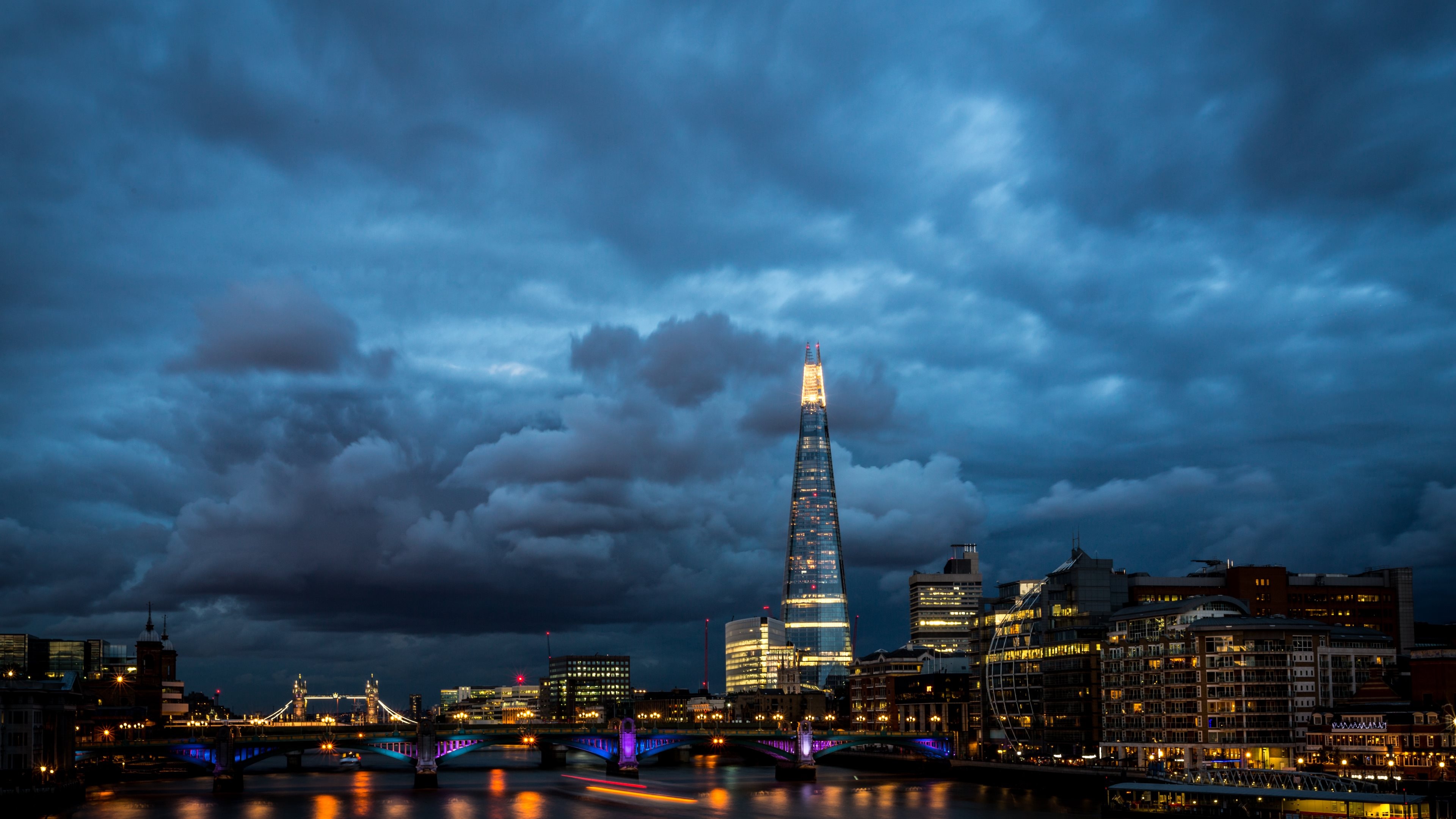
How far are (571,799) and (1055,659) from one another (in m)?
65.1

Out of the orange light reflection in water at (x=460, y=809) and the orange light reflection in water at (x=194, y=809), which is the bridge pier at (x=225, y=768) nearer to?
the orange light reflection in water at (x=194, y=809)

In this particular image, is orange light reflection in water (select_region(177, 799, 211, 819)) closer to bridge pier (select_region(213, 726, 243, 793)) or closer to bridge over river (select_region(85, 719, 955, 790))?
bridge pier (select_region(213, 726, 243, 793))

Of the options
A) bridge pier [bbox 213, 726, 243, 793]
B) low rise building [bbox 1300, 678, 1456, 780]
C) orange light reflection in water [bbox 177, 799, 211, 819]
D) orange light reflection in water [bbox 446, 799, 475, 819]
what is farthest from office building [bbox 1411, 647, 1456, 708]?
bridge pier [bbox 213, 726, 243, 793]

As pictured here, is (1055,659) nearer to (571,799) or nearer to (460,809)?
(571,799)

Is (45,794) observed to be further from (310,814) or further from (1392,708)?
(1392,708)

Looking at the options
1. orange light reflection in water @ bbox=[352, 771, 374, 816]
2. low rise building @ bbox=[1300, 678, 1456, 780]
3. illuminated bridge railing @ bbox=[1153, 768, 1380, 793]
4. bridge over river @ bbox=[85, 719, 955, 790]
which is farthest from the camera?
bridge over river @ bbox=[85, 719, 955, 790]

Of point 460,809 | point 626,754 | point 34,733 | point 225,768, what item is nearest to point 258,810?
point 460,809

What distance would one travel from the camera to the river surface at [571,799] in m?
111

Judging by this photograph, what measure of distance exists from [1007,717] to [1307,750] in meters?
48.6

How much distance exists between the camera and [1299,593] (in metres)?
194

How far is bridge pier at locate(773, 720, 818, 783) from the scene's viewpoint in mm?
162500

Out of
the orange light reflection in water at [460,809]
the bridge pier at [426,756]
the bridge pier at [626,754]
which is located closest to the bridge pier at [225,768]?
the bridge pier at [426,756]

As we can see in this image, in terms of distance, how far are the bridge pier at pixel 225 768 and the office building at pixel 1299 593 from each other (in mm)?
117380

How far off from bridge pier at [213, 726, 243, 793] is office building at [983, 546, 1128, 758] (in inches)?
3684
